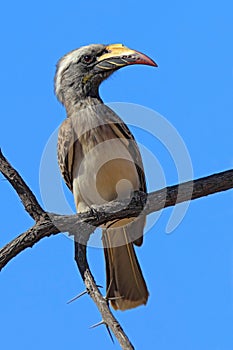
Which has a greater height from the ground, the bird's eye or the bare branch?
the bird's eye

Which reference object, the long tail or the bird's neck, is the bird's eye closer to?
the bird's neck

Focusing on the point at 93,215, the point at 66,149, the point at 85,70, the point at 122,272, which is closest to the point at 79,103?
the point at 85,70

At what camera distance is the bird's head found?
6293mm

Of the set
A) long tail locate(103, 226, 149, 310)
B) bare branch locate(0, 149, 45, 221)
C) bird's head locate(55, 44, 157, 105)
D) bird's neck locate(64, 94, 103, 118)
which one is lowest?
bare branch locate(0, 149, 45, 221)

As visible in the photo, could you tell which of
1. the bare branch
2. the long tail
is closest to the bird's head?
the long tail

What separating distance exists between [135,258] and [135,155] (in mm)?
878

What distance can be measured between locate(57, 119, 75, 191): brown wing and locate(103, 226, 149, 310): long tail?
58 centimetres

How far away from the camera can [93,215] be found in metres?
4.99

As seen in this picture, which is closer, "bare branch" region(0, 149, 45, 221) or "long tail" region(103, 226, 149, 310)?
"bare branch" region(0, 149, 45, 221)

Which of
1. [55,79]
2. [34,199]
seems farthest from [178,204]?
[55,79]

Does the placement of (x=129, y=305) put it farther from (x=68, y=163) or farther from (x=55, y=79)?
(x=55, y=79)

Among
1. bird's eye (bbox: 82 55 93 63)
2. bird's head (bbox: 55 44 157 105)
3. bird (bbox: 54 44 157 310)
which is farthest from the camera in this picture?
bird's eye (bbox: 82 55 93 63)

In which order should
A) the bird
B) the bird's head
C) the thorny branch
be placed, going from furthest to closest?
1. the bird's head
2. the bird
3. the thorny branch

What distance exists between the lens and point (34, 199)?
14.5ft
